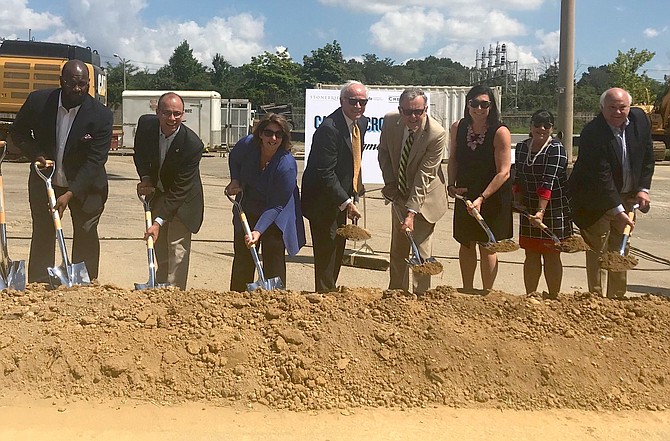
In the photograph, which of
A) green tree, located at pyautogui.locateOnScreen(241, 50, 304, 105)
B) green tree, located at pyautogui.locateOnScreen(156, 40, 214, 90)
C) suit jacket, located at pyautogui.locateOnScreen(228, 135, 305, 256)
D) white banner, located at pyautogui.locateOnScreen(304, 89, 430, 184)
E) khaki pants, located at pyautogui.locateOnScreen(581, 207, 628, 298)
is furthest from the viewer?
green tree, located at pyautogui.locateOnScreen(156, 40, 214, 90)

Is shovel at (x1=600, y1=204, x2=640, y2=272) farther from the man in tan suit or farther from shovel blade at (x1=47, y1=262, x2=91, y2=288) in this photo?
shovel blade at (x1=47, y1=262, x2=91, y2=288)

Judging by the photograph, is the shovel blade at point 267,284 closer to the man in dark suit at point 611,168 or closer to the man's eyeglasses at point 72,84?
the man's eyeglasses at point 72,84

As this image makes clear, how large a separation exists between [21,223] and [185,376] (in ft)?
23.1

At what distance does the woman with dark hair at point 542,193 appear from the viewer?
5109 millimetres

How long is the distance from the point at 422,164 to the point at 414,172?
0.30 ft

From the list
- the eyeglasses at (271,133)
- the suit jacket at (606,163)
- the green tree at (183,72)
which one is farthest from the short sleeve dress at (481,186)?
the green tree at (183,72)

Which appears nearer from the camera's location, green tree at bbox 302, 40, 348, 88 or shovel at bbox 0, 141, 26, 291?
shovel at bbox 0, 141, 26, 291

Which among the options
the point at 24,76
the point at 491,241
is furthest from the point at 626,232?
the point at 24,76

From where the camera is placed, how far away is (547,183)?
16.8ft

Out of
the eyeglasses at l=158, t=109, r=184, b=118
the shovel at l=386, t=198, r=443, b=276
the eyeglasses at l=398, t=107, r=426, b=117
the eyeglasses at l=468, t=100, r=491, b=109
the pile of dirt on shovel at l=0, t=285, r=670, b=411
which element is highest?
the eyeglasses at l=468, t=100, r=491, b=109

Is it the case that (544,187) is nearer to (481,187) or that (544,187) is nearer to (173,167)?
(481,187)

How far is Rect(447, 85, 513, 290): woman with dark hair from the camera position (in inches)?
195

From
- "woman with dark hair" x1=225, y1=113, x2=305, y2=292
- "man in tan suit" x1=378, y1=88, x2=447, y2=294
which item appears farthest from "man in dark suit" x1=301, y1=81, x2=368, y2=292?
"man in tan suit" x1=378, y1=88, x2=447, y2=294

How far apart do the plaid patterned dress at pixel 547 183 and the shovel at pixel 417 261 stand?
33.9 inches
